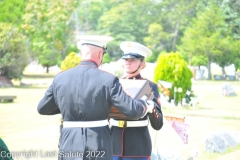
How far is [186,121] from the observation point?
9266 mm

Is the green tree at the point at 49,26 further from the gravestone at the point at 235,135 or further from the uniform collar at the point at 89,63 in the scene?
the uniform collar at the point at 89,63

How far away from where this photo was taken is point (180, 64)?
38.7 feet

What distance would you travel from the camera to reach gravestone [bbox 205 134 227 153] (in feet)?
20.5

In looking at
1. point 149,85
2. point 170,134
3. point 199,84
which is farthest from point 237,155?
point 199,84

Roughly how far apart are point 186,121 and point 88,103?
6.52 meters

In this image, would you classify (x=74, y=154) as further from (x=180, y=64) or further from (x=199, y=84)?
(x=199, y=84)

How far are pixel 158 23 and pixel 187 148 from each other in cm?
2572

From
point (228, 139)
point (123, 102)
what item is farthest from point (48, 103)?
point (228, 139)

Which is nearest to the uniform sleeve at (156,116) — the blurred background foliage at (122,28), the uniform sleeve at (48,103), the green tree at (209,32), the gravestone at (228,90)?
the uniform sleeve at (48,103)

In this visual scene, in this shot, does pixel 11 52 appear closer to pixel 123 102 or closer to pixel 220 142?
pixel 220 142

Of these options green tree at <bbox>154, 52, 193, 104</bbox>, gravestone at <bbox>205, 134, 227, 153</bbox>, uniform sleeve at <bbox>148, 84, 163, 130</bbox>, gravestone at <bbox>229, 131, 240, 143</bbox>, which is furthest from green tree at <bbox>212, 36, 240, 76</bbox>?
uniform sleeve at <bbox>148, 84, 163, 130</bbox>

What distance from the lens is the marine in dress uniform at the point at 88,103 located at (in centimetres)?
295

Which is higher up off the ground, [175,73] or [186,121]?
[175,73]

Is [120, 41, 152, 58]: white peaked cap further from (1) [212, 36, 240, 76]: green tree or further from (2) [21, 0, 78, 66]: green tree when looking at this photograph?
(2) [21, 0, 78, 66]: green tree
